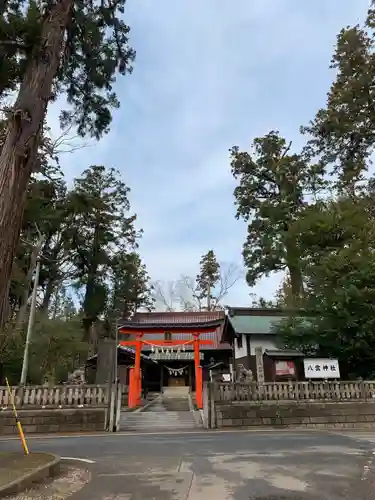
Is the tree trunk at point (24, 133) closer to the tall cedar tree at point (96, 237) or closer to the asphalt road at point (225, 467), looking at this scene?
the asphalt road at point (225, 467)

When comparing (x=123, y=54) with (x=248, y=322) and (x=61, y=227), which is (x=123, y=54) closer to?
(x=248, y=322)

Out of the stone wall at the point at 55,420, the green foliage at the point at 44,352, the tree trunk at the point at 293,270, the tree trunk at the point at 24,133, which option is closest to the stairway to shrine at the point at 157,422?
the stone wall at the point at 55,420

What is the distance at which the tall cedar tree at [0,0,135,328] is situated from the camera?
586 centimetres

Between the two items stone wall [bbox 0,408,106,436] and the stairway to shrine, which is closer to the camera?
stone wall [bbox 0,408,106,436]

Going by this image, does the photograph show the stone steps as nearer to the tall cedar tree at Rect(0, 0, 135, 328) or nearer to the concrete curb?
the concrete curb

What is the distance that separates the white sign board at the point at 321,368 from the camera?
13.1 m

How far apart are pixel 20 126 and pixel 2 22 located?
7.55 feet

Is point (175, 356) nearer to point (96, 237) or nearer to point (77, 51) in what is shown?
point (96, 237)

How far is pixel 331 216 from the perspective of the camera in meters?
16.2

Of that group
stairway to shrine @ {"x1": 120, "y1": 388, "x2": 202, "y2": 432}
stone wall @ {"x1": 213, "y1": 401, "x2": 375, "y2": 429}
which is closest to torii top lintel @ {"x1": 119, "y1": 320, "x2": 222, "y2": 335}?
stairway to shrine @ {"x1": 120, "y1": 388, "x2": 202, "y2": 432}

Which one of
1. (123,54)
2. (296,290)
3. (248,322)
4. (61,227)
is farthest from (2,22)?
(61,227)

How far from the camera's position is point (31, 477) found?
4719 mm

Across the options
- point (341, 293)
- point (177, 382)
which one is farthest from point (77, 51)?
point (177, 382)

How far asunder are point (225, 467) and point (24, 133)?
5.86 m
